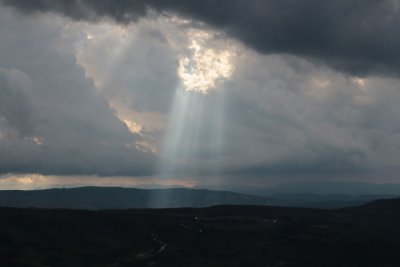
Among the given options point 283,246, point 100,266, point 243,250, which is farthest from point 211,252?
point 100,266

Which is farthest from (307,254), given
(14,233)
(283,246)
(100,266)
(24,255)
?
(14,233)

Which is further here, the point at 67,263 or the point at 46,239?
the point at 46,239

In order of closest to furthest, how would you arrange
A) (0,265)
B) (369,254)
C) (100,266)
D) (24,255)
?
1. (0,265)
2. (100,266)
3. (24,255)
4. (369,254)

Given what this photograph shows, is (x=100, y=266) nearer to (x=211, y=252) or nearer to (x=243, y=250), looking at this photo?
(x=211, y=252)

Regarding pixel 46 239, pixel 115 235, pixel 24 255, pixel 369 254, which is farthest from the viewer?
pixel 115 235

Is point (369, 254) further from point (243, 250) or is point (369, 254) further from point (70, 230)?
point (70, 230)

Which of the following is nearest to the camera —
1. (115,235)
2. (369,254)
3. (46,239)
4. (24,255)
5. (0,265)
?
(0,265)

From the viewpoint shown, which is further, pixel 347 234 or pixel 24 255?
pixel 347 234

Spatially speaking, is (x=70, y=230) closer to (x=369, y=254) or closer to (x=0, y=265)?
(x=0, y=265)

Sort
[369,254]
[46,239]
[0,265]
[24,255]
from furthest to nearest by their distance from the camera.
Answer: [46,239] → [369,254] → [24,255] → [0,265]
